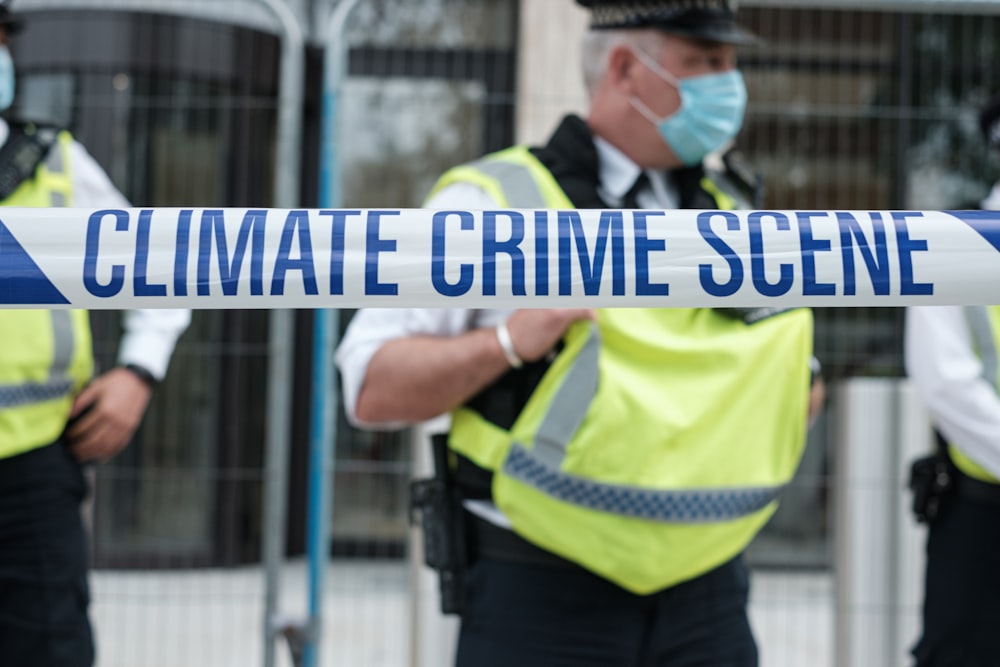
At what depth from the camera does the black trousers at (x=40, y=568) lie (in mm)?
2406

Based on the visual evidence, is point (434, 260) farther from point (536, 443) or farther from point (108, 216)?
point (536, 443)

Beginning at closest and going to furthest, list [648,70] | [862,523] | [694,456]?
1. [694,456]
2. [648,70]
3. [862,523]

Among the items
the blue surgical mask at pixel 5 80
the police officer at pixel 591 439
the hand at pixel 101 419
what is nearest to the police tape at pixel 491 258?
the police officer at pixel 591 439

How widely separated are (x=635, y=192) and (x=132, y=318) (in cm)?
135

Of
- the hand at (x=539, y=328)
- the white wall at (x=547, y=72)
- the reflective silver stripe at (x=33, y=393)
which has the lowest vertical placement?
the reflective silver stripe at (x=33, y=393)

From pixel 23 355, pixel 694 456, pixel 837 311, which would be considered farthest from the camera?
pixel 837 311

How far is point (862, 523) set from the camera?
401 centimetres

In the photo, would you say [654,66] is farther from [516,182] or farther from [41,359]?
[41,359]

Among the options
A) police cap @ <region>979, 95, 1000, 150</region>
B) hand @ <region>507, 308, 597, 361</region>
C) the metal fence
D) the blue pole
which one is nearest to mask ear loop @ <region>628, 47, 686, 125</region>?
hand @ <region>507, 308, 597, 361</region>

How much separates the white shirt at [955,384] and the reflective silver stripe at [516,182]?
47.9 inches

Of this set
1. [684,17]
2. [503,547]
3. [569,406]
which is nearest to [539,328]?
[569,406]

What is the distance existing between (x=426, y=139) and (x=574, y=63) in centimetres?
64

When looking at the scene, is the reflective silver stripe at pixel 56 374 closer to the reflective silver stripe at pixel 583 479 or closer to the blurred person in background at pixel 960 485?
the reflective silver stripe at pixel 583 479

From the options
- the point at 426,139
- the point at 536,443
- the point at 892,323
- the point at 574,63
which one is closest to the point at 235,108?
the point at 426,139
